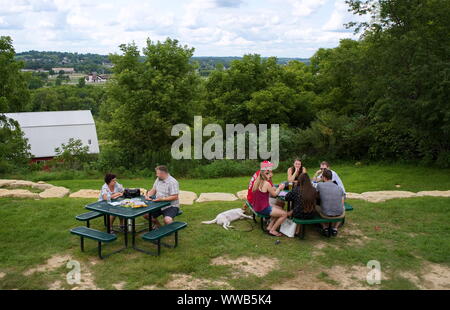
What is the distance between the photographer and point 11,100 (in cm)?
1040

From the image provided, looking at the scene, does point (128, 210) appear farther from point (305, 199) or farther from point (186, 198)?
point (186, 198)

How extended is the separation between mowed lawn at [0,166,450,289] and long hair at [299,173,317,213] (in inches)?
27.9

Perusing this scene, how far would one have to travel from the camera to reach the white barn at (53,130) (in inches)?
1543

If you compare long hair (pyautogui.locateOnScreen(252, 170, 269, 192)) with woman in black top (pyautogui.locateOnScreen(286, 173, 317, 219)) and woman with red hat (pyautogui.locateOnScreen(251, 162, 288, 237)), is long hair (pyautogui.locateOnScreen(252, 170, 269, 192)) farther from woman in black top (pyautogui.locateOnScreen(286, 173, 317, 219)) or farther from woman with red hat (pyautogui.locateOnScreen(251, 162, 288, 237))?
woman in black top (pyautogui.locateOnScreen(286, 173, 317, 219))

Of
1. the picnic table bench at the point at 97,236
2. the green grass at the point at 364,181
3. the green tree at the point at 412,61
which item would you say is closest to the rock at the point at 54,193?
the green grass at the point at 364,181

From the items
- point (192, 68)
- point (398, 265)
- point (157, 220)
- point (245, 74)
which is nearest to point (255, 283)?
point (398, 265)

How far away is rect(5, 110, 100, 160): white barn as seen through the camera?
39188mm

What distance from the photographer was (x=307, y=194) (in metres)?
7.21

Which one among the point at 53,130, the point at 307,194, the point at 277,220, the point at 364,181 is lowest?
the point at 364,181

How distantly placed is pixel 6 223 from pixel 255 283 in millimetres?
5919

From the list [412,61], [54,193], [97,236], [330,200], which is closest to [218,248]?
[97,236]

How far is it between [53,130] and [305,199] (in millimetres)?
38865

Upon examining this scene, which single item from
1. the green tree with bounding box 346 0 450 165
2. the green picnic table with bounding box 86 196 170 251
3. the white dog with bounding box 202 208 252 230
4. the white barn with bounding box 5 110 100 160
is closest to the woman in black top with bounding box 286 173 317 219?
the white dog with bounding box 202 208 252 230

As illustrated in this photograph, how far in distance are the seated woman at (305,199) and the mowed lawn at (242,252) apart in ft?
1.85
